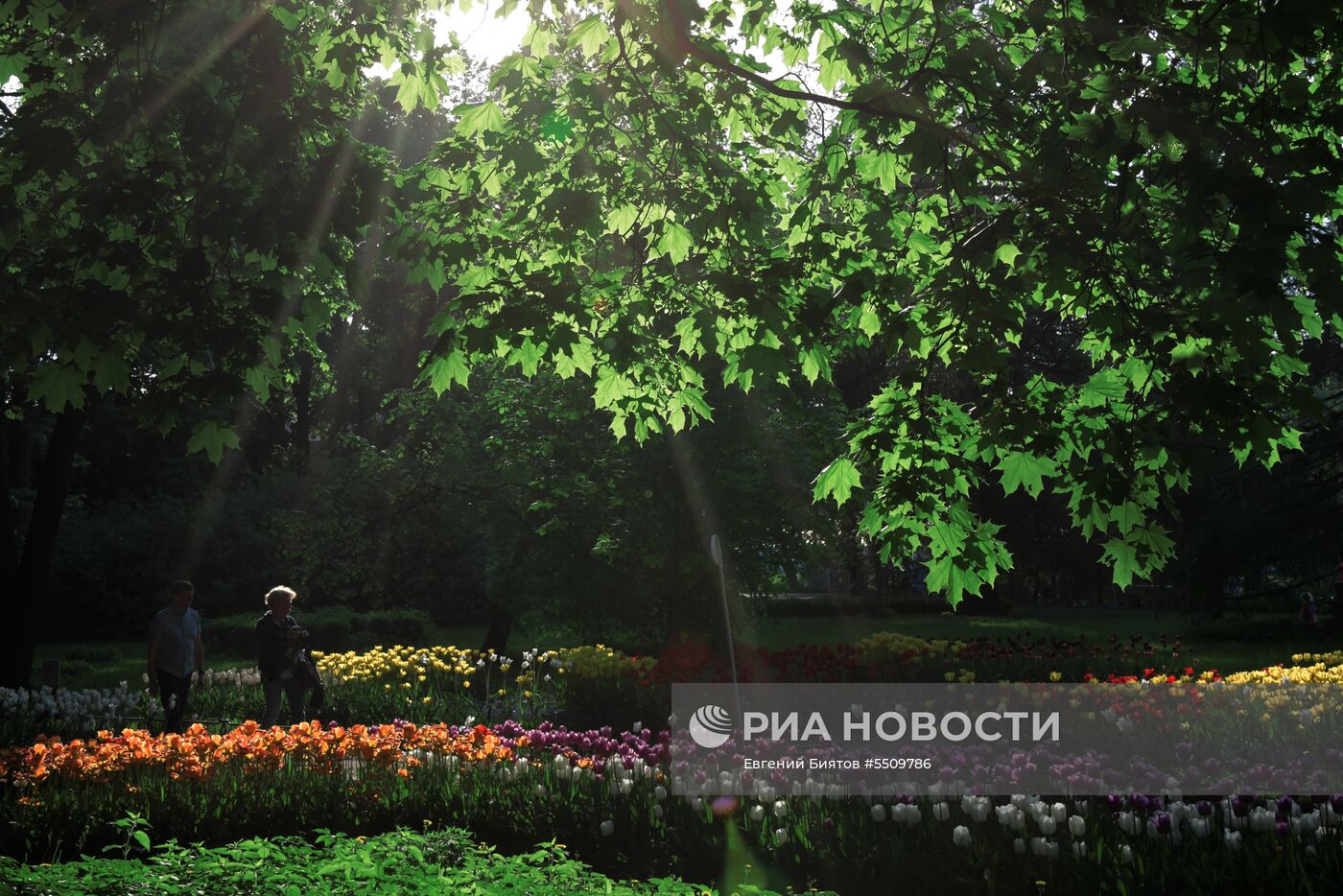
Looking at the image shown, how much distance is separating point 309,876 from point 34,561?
1150 cm

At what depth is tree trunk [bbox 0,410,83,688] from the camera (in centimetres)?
1403

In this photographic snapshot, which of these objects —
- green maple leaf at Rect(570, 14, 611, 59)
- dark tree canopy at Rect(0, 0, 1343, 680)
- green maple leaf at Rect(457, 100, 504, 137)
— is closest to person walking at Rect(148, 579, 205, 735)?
dark tree canopy at Rect(0, 0, 1343, 680)

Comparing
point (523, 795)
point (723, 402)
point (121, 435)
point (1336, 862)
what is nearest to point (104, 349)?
point (523, 795)

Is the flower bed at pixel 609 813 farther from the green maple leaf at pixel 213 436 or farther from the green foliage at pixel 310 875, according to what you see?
the green maple leaf at pixel 213 436

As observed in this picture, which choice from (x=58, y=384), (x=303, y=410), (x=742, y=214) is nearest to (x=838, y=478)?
(x=742, y=214)

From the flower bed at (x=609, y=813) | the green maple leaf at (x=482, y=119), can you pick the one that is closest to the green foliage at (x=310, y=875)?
the flower bed at (x=609, y=813)

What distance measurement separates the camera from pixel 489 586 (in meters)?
17.7

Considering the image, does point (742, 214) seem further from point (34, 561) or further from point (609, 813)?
point (34, 561)

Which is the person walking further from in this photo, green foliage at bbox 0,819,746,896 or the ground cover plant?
green foliage at bbox 0,819,746,896

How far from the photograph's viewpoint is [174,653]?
10.7 metres

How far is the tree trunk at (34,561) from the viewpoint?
14.0 meters

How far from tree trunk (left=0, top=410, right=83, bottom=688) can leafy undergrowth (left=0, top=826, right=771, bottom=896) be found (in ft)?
34.1

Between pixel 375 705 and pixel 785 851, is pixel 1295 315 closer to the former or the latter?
pixel 785 851

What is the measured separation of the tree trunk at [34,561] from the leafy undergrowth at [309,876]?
10.4m
